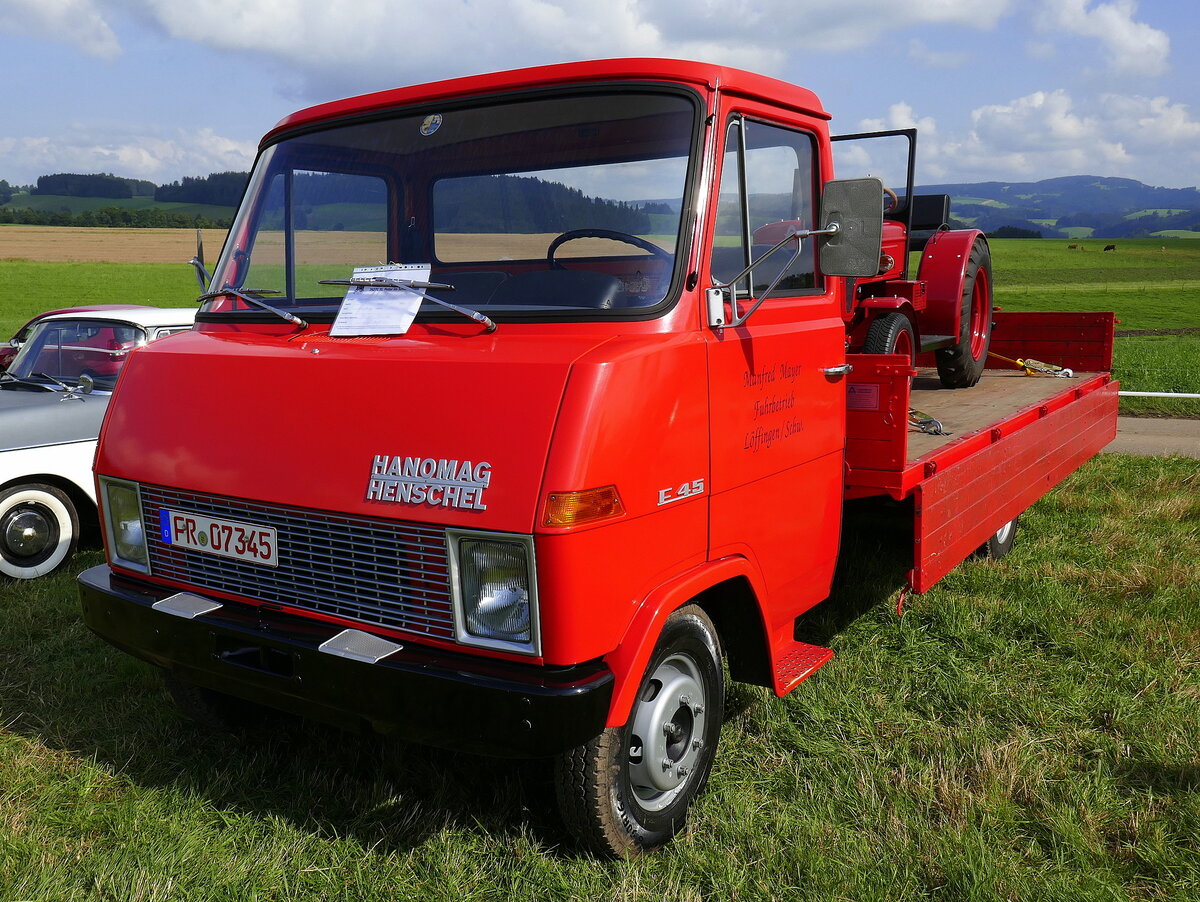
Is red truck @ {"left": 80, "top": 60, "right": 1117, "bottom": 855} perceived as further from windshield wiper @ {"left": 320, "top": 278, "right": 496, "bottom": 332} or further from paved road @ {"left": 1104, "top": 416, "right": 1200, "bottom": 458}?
paved road @ {"left": 1104, "top": 416, "right": 1200, "bottom": 458}

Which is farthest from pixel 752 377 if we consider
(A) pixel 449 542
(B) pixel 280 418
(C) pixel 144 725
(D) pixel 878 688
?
(C) pixel 144 725

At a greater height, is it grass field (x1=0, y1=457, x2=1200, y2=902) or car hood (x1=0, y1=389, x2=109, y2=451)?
car hood (x1=0, y1=389, x2=109, y2=451)

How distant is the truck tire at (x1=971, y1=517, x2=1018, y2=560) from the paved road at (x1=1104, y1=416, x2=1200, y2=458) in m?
4.02

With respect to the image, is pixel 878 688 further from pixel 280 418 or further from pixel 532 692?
pixel 280 418

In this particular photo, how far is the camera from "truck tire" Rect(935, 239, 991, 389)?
6441 mm

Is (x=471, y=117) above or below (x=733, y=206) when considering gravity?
above

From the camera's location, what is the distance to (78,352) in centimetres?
671

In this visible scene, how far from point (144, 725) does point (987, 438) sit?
3815mm

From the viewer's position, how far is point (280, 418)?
2.89m

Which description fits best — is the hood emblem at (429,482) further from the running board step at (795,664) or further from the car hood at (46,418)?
the car hood at (46,418)

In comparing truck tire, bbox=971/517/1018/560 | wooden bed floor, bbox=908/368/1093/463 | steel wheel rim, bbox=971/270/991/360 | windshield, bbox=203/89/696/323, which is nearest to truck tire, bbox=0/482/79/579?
windshield, bbox=203/89/696/323

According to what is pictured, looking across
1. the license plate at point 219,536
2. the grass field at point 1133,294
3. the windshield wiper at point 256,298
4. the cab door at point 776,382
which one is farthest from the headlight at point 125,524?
the grass field at point 1133,294

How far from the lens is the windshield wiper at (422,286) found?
2891mm

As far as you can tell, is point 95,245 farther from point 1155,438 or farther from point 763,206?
point 763,206
